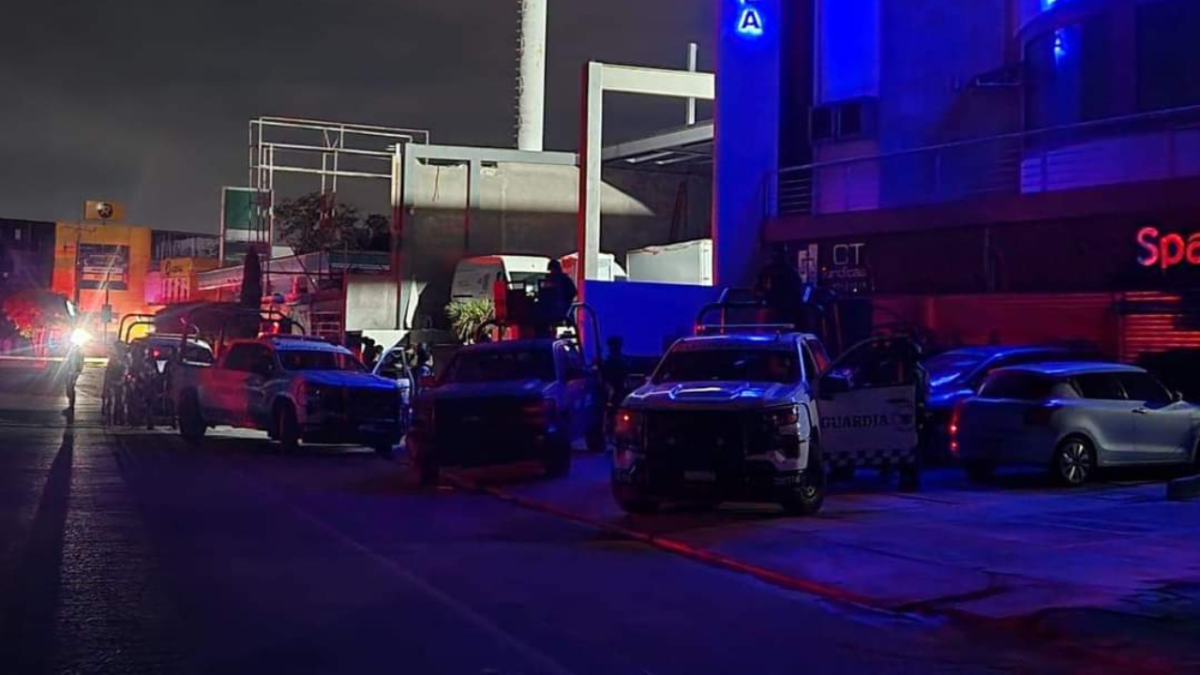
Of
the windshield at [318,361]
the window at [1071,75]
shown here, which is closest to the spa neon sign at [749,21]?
the window at [1071,75]

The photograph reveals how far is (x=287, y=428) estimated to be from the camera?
21.8 m

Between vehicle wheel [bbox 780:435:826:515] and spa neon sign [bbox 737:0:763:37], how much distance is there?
16314 millimetres

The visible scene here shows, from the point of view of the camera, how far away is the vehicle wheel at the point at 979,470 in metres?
16.8

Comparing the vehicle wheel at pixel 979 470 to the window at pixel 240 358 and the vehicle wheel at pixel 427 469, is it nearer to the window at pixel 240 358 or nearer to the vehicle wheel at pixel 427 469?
the vehicle wheel at pixel 427 469

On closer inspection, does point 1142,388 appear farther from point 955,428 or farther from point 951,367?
point 951,367

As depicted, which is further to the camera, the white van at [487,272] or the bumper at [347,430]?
the white van at [487,272]

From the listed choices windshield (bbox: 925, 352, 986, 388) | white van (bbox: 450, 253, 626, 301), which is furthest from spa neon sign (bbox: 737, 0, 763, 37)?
windshield (bbox: 925, 352, 986, 388)

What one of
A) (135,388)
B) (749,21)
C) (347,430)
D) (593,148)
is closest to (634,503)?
(347,430)

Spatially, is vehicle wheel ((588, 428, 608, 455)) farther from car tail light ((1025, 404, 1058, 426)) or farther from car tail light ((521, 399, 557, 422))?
car tail light ((1025, 404, 1058, 426))

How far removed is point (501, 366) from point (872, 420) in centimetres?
586

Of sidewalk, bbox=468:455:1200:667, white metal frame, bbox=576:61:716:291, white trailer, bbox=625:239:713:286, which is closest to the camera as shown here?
sidewalk, bbox=468:455:1200:667

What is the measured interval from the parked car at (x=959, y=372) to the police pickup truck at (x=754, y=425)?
8.50 feet

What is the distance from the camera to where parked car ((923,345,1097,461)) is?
1856 centimetres

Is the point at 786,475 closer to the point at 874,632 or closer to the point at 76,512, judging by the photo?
the point at 874,632
